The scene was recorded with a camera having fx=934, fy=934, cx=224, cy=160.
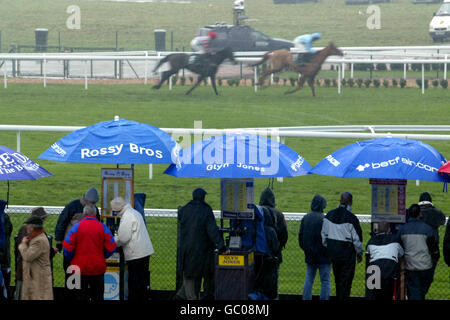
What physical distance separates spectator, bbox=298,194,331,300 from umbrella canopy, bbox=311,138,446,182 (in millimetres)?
375

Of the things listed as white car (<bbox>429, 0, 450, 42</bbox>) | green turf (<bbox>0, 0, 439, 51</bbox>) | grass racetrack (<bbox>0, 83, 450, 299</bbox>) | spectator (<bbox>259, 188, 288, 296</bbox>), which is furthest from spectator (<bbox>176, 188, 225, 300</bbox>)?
green turf (<bbox>0, 0, 439, 51</bbox>)

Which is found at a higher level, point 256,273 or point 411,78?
point 411,78

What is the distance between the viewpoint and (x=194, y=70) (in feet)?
79.2

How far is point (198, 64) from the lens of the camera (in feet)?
78.5

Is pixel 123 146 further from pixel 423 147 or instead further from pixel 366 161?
pixel 423 147

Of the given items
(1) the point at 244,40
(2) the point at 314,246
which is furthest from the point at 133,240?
(1) the point at 244,40

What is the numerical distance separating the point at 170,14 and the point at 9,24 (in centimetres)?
975

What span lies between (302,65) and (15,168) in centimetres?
1693

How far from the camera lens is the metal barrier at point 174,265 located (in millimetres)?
8898

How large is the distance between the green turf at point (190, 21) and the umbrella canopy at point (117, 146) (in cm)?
2784

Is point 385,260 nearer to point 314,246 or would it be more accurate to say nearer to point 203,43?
point 314,246

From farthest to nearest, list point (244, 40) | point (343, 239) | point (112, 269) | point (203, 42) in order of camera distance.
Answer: point (244, 40) → point (203, 42) → point (112, 269) → point (343, 239)

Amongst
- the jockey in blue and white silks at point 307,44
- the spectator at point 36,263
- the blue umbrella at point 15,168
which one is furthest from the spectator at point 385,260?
the jockey in blue and white silks at point 307,44
